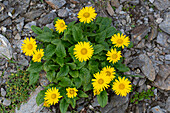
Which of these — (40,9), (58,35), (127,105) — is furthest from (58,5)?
(127,105)

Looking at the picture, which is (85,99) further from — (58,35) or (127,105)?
(58,35)

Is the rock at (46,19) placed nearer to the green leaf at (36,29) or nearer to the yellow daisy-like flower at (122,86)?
the green leaf at (36,29)

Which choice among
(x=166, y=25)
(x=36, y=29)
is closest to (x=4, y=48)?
(x=36, y=29)

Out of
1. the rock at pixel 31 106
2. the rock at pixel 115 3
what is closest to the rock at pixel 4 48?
the rock at pixel 31 106

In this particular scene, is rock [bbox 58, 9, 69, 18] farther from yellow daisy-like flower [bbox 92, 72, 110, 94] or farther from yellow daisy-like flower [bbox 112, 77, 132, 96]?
yellow daisy-like flower [bbox 112, 77, 132, 96]

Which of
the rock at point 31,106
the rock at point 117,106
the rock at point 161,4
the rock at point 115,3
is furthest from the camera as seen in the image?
the rock at point 115,3

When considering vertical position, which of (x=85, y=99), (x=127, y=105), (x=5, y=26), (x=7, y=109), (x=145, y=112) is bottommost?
(x=145, y=112)

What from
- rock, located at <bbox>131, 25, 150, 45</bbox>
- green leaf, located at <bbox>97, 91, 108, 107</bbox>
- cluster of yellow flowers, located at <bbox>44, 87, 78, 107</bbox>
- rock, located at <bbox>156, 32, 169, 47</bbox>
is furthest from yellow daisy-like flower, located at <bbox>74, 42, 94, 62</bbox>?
rock, located at <bbox>156, 32, 169, 47</bbox>
